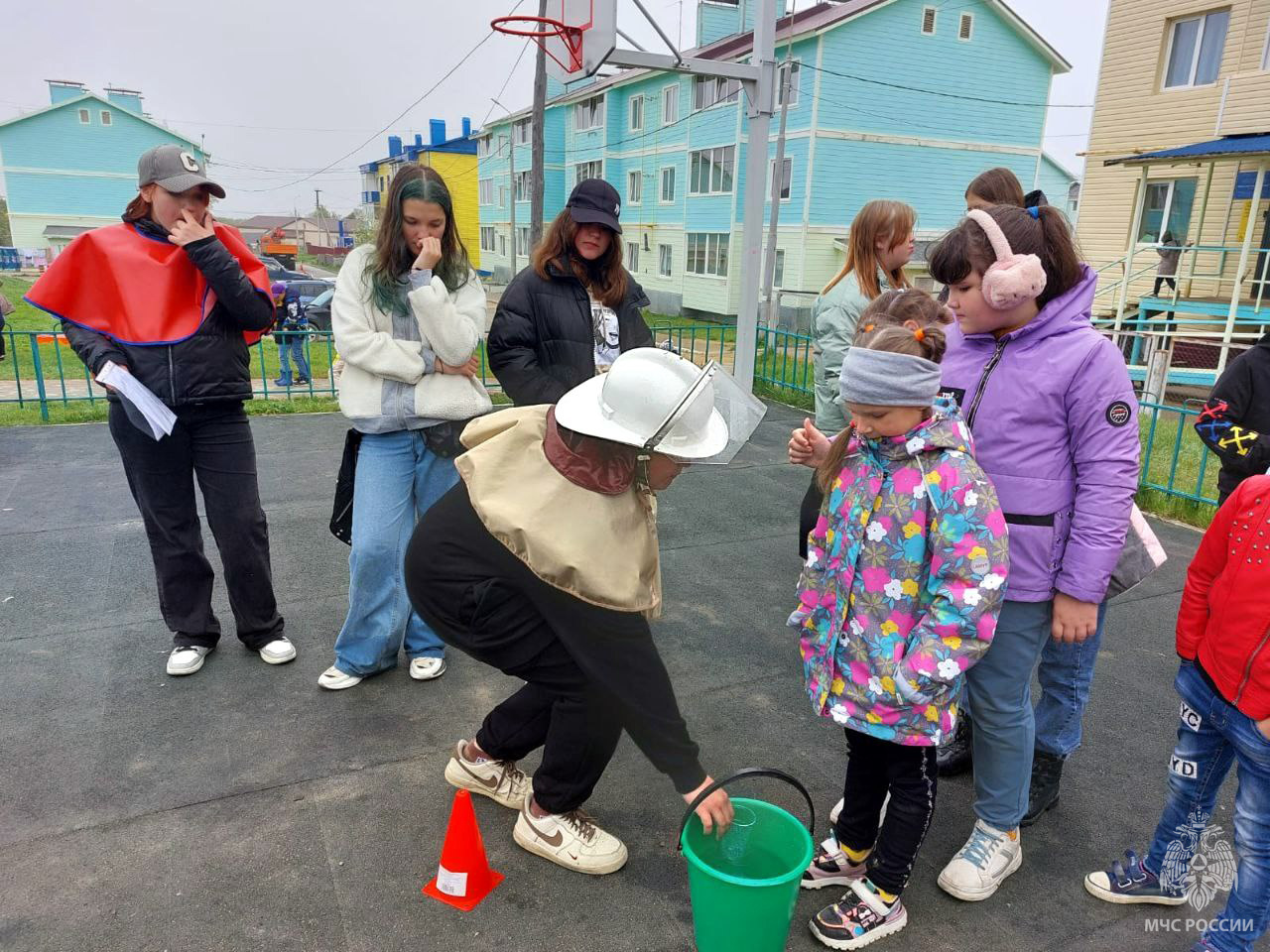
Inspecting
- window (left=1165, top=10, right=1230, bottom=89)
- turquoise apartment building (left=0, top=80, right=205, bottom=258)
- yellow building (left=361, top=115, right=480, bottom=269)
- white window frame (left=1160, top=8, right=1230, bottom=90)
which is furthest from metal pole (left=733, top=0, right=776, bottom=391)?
turquoise apartment building (left=0, top=80, right=205, bottom=258)

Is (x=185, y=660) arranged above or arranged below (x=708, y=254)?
below

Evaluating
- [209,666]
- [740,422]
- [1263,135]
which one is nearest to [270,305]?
[209,666]

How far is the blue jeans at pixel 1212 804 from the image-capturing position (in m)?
1.97

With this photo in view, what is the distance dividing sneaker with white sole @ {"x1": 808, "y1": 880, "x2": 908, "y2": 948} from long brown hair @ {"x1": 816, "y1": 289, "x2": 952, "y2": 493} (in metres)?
1.10

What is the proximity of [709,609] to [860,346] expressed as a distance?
7.83ft

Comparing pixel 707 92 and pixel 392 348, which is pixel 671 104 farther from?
pixel 392 348

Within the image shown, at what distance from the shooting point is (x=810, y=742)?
3088 millimetres

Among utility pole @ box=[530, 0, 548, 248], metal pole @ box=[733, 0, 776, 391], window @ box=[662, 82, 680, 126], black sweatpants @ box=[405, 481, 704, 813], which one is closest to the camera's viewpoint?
black sweatpants @ box=[405, 481, 704, 813]

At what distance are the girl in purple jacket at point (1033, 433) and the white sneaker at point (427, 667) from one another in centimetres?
210

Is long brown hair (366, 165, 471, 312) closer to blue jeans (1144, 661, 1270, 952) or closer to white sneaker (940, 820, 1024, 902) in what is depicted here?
white sneaker (940, 820, 1024, 902)

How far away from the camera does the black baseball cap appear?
3.41m

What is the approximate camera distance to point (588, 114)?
111ft

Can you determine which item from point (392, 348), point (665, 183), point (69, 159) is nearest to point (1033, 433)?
point (392, 348)

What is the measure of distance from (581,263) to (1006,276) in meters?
1.97
